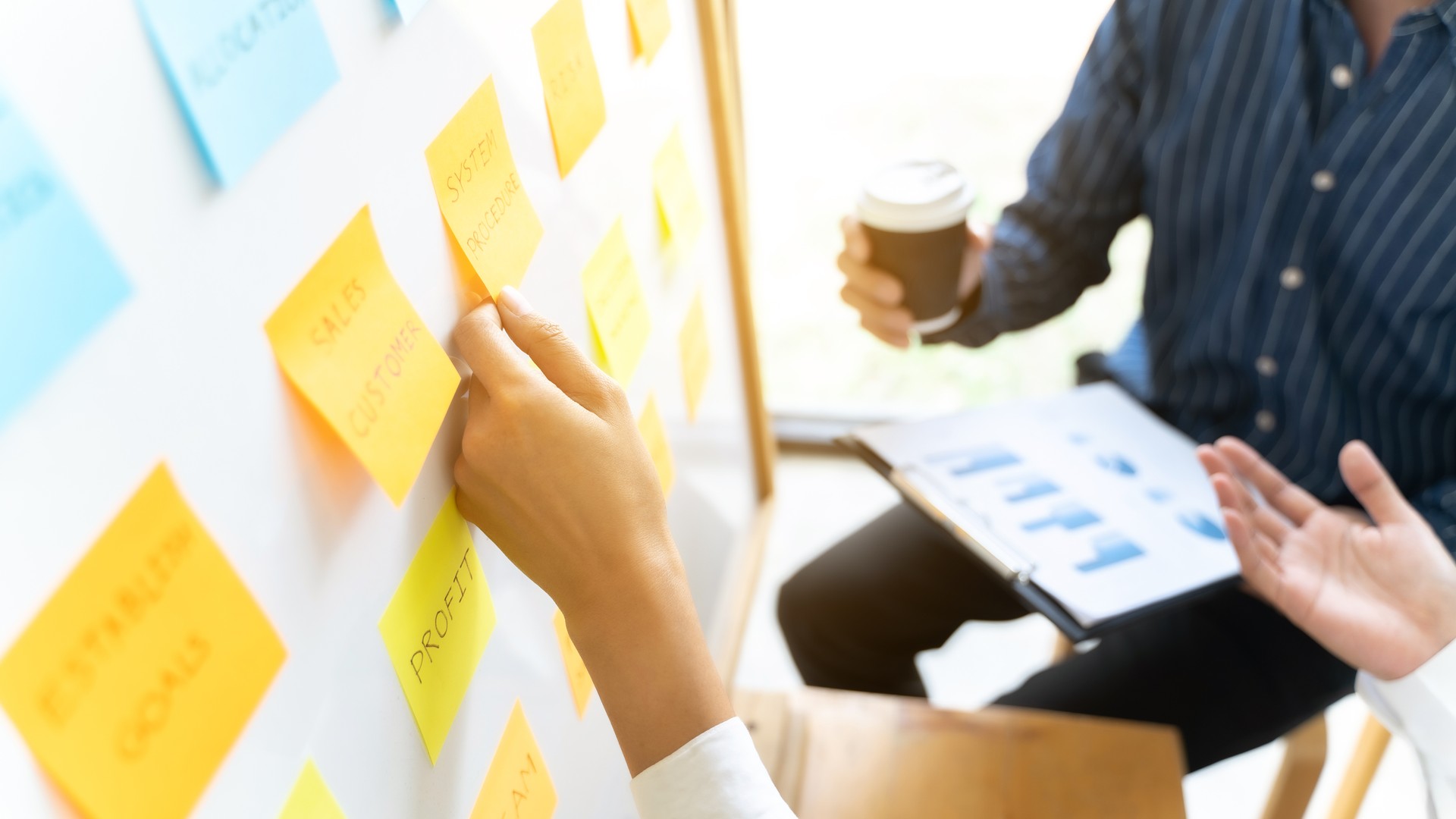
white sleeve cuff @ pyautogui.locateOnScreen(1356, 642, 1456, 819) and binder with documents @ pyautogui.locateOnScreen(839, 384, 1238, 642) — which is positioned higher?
binder with documents @ pyautogui.locateOnScreen(839, 384, 1238, 642)

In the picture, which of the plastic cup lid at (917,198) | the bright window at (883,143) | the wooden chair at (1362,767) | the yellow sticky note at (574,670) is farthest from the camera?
the bright window at (883,143)

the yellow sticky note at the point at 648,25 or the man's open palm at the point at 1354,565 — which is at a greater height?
the yellow sticky note at the point at 648,25

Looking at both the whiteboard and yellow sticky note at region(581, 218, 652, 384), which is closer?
the whiteboard

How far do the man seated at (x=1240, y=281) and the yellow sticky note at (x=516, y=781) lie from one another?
16.1 inches

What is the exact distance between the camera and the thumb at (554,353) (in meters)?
0.49

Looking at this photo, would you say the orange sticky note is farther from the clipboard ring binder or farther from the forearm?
the clipboard ring binder

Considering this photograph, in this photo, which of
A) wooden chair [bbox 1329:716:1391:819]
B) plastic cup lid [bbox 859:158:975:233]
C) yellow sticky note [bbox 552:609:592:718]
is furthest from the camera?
wooden chair [bbox 1329:716:1391:819]

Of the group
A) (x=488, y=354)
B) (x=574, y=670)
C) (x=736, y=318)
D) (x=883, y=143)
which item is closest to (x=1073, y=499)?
(x=736, y=318)

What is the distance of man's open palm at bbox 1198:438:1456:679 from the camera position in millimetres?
701

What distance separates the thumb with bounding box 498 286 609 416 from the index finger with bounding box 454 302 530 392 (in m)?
0.02

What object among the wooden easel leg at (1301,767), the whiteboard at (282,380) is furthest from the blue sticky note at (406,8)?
the wooden easel leg at (1301,767)

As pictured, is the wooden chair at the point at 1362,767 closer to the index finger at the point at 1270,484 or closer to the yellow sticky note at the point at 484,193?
the index finger at the point at 1270,484

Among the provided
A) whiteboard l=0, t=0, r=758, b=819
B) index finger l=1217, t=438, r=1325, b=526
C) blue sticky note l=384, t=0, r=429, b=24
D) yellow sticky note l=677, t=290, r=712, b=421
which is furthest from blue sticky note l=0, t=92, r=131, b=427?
index finger l=1217, t=438, r=1325, b=526

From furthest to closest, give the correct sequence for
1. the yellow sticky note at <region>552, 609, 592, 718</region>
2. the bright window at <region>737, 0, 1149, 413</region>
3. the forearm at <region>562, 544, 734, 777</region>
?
the bright window at <region>737, 0, 1149, 413</region> < the yellow sticky note at <region>552, 609, 592, 718</region> < the forearm at <region>562, 544, 734, 777</region>
